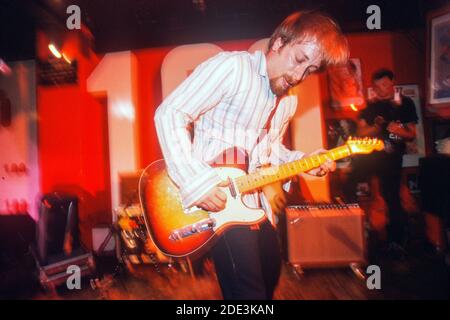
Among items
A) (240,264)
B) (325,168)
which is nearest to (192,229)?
(240,264)

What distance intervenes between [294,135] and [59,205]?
2236 millimetres

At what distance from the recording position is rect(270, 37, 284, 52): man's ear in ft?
4.66

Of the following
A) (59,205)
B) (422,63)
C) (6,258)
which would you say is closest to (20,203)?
(6,258)

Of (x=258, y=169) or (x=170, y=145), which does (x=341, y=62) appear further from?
(x=170, y=145)

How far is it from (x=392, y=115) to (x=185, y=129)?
2.40m

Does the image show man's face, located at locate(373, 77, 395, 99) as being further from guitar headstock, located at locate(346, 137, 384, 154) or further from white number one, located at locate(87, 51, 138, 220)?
white number one, located at locate(87, 51, 138, 220)

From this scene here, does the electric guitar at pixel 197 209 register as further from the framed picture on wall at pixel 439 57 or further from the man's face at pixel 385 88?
the framed picture on wall at pixel 439 57

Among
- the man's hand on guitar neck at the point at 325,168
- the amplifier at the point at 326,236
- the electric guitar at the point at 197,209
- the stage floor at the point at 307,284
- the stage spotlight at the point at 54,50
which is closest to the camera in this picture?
the electric guitar at the point at 197,209

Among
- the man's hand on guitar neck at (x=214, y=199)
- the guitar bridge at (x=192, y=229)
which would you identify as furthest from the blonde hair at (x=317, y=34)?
the guitar bridge at (x=192, y=229)

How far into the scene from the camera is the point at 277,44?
1.43 meters

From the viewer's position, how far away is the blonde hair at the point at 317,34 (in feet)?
4.55

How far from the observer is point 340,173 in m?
3.05

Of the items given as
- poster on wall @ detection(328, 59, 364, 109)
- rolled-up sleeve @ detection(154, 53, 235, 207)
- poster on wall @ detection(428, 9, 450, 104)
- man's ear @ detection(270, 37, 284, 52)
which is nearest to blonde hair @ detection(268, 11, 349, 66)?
man's ear @ detection(270, 37, 284, 52)

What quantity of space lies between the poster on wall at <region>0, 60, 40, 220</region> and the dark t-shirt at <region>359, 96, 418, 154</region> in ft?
12.0
